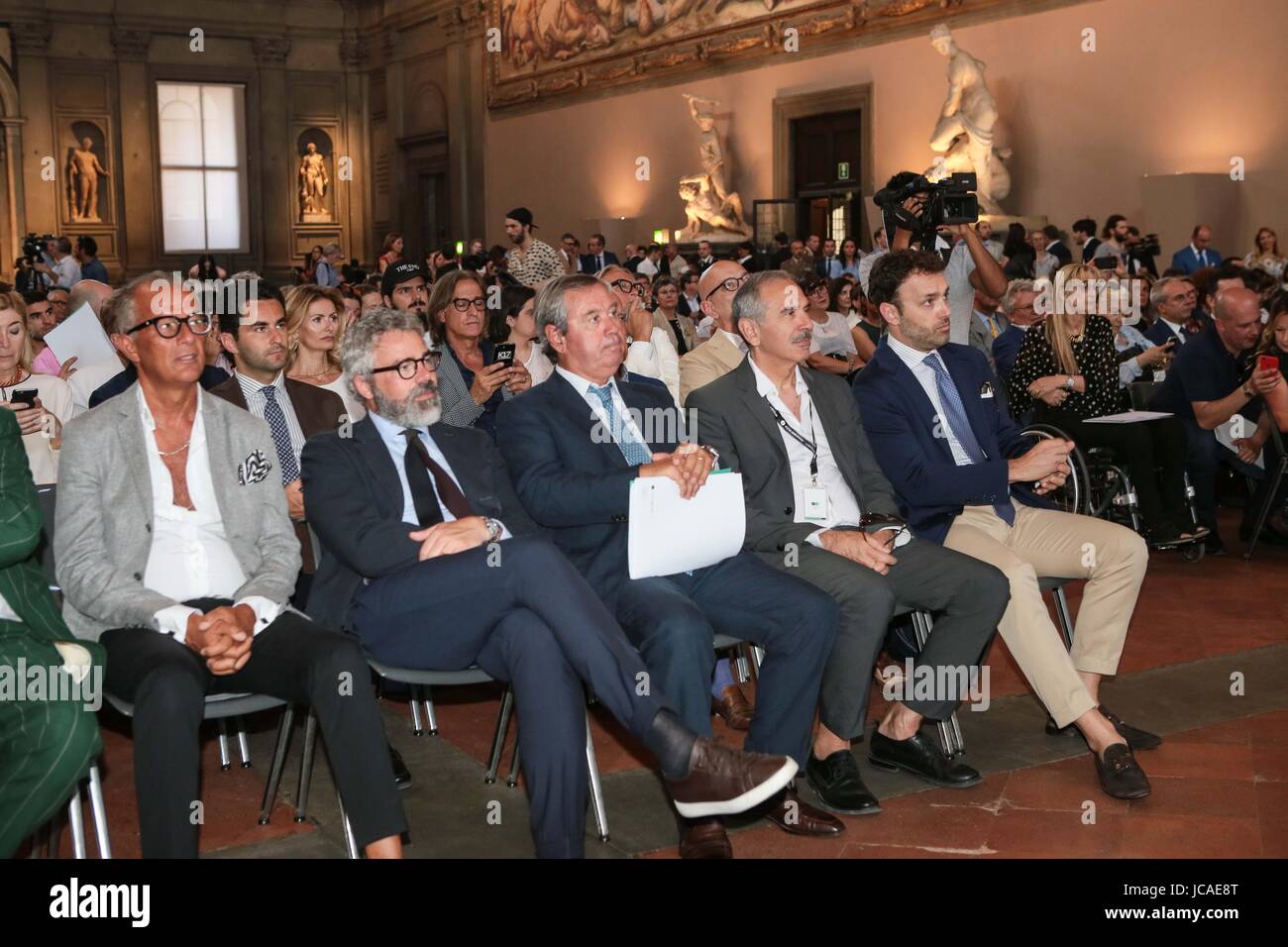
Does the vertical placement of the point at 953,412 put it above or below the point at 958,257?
below

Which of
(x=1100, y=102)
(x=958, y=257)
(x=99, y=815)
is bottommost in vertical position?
(x=99, y=815)

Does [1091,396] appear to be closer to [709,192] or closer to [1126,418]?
[1126,418]

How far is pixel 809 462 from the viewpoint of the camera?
3.91 meters

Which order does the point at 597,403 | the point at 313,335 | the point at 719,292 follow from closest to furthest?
the point at 597,403
the point at 313,335
the point at 719,292

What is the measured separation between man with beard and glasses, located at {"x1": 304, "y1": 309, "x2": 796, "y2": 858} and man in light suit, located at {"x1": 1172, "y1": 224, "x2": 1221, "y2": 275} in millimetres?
9856

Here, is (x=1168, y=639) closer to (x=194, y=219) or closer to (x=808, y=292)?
(x=808, y=292)

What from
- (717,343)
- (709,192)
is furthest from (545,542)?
(709,192)

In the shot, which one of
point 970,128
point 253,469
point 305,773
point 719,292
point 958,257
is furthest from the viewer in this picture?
point 970,128

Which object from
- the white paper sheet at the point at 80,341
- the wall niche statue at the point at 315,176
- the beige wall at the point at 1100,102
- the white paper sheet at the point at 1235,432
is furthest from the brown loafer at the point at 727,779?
the wall niche statue at the point at 315,176

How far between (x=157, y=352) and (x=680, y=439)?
1369mm

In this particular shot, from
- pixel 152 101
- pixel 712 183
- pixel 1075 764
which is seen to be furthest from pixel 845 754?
pixel 152 101

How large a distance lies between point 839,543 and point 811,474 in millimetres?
279

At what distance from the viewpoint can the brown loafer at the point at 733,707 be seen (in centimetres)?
423

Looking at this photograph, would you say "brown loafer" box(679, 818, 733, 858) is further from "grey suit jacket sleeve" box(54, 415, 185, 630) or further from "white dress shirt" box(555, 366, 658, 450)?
"grey suit jacket sleeve" box(54, 415, 185, 630)
